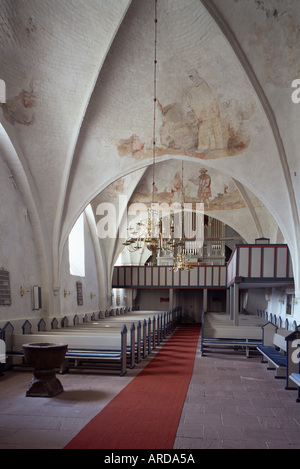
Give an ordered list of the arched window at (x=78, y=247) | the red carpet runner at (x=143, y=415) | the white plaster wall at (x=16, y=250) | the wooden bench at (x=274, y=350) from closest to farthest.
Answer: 1. the red carpet runner at (x=143, y=415)
2. the wooden bench at (x=274, y=350)
3. the white plaster wall at (x=16, y=250)
4. the arched window at (x=78, y=247)

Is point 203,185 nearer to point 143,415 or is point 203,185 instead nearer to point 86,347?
point 86,347

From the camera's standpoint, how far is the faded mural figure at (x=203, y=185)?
21.5 meters

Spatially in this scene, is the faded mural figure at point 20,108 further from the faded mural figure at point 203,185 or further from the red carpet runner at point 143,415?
the faded mural figure at point 203,185

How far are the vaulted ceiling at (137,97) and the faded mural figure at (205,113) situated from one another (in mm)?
35

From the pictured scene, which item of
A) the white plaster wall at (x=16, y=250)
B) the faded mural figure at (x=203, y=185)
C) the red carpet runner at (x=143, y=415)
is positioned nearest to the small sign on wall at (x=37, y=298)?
the white plaster wall at (x=16, y=250)

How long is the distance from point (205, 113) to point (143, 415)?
10.3m

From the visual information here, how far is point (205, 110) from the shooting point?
13484mm

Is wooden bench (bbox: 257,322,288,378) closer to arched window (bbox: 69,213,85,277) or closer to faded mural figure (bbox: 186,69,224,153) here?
faded mural figure (bbox: 186,69,224,153)

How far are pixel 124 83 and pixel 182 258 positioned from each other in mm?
8876

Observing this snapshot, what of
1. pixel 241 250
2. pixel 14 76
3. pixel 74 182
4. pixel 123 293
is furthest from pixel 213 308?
pixel 14 76

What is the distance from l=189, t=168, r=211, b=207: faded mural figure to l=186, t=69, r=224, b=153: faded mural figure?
6872mm

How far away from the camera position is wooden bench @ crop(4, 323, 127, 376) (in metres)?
9.34

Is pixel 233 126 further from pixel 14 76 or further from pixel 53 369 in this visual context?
pixel 53 369

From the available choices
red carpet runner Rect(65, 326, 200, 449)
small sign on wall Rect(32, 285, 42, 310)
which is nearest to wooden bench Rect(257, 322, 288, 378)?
red carpet runner Rect(65, 326, 200, 449)
